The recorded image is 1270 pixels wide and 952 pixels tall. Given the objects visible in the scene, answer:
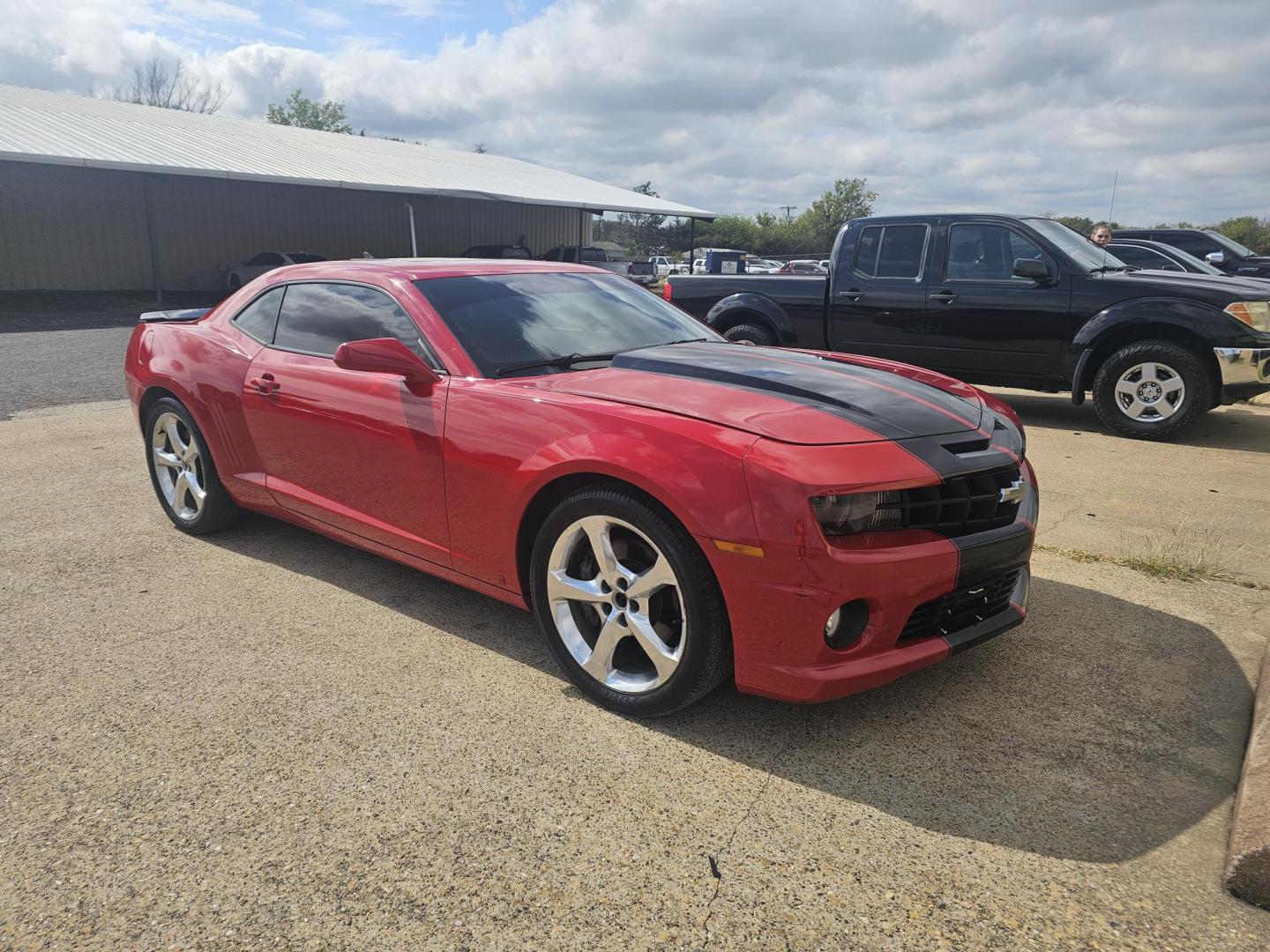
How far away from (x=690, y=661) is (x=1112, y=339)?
623 centimetres

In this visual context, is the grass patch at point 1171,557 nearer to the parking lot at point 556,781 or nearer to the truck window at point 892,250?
the parking lot at point 556,781

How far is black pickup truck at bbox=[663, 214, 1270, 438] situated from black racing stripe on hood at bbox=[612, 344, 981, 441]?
478cm

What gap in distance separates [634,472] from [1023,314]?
607 centimetres

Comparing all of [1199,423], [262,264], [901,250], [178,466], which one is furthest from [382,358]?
[262,264]

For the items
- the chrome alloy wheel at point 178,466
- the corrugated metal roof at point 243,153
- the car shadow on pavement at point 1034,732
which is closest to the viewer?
the car shadow on pavement at point 1034,732

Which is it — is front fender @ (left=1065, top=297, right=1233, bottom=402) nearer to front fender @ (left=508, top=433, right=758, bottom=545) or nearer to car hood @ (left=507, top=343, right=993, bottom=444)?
car hood @ (left=507, top=343, right=993, bottom=444)

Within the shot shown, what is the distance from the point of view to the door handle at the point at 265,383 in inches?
156

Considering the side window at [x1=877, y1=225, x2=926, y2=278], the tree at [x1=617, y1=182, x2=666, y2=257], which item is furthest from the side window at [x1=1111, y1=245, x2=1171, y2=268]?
the tree at [x1=617, y1=182, x2=666, y2=257]

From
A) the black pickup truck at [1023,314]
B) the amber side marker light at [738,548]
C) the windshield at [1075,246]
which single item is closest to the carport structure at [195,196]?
the black pickup truck at [1023,314]

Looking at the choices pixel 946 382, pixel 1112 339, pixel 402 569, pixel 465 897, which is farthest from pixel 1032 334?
pixel 465 897

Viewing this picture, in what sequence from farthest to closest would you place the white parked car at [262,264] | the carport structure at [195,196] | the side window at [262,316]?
1. the white parked car at [262,264]
2. the carport structure at [195,196]
3. the side window at [262,316]

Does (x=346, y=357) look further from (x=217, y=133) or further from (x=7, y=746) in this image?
(x=217, y=133)

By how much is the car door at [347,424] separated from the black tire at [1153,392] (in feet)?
19.8

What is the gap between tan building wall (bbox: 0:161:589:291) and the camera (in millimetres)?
23578
